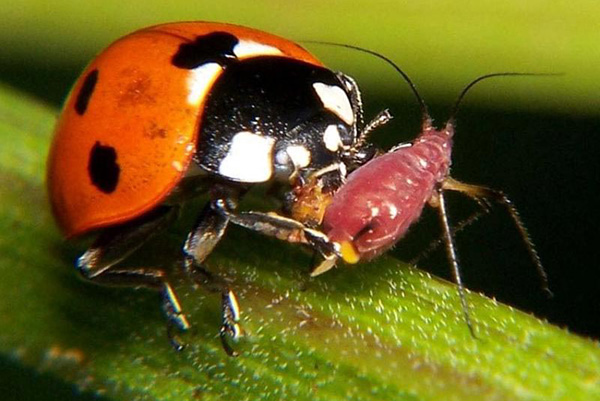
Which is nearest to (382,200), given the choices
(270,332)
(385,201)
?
(385,201)

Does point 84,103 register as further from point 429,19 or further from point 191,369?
point 429,19

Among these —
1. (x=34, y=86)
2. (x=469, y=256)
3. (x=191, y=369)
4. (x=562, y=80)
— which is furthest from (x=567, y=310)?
(x=34, y=86)

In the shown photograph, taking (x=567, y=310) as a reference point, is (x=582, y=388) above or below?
above

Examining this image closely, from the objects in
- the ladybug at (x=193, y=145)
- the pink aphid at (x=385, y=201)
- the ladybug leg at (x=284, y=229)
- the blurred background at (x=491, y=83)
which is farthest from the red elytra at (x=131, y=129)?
the blurred background at (x=491, y=83)

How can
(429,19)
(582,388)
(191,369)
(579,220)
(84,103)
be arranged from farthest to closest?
(579,220), (429,19), (84,103), (191,369), (582,388)

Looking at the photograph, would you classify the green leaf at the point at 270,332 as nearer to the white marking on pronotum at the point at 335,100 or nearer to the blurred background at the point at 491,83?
the white marking on pronotum at the point at 335,100

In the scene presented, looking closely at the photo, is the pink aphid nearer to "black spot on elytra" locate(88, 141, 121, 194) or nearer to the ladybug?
the ladybug

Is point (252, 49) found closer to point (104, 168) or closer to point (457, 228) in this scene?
point (104, 168)
